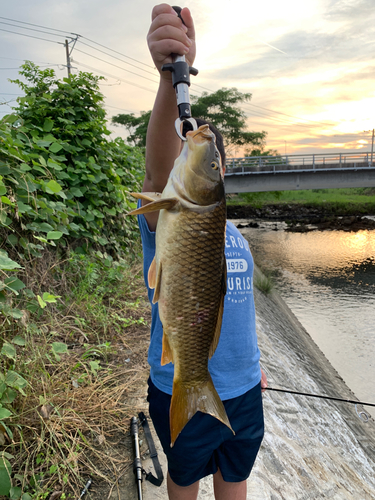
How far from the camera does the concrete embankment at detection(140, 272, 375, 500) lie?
2.65m

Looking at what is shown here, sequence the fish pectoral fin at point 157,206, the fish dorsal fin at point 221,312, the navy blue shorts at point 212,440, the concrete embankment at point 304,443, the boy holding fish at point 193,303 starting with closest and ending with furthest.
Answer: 1. the fish pectoral fin at point 157,206
2. the boy holding fish at point 193,303
3. the fish dorsal fin at point 221,312
4. the navy blue shorts at point 212,440
5. the concrete embankment at point 304,443

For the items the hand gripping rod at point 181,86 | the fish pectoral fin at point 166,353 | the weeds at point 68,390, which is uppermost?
the hand gripping rod at point 181,86

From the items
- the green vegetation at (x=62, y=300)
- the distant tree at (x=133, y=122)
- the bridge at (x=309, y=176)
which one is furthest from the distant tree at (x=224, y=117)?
the green vegetation at (x=62, y=300)

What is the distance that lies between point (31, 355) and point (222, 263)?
2.09 m

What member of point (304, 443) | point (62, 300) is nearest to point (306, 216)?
point (304, 443)

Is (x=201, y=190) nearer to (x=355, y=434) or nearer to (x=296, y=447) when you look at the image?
(x=296, y=447)

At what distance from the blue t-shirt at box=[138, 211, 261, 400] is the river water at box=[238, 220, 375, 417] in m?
6.51

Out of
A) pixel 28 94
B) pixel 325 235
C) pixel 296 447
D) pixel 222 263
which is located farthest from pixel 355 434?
pixel 325 235

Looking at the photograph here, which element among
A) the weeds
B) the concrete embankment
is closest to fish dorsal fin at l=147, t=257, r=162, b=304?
the weeds

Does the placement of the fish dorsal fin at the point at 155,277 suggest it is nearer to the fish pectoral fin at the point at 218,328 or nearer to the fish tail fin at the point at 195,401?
the fish pectoral fin at the point at 218,328

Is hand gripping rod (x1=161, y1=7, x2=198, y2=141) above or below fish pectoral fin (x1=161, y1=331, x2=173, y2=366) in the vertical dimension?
above

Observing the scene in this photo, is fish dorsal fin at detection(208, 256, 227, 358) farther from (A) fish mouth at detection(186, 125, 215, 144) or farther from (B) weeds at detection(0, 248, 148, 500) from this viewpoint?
(B) weeds at detection(0, 248, 148, 500)

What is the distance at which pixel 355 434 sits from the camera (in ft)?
16.0

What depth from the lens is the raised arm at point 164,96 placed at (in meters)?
1.15
